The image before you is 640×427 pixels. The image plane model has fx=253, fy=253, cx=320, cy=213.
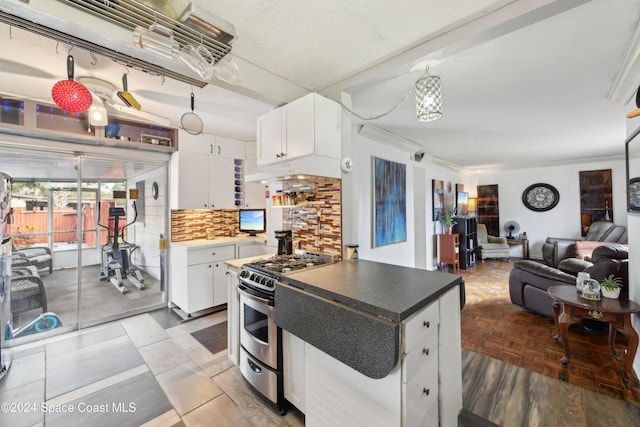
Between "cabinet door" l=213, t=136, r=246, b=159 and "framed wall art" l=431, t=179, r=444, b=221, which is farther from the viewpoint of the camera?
"framed wall art" l=431, t=179, r=444, b=221

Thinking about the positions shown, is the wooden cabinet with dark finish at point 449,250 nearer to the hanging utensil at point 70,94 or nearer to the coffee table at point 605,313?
the coffee table at point 605,313

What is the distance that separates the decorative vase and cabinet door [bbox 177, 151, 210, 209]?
4.40m

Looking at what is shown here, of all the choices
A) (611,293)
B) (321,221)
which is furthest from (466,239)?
(321,221)

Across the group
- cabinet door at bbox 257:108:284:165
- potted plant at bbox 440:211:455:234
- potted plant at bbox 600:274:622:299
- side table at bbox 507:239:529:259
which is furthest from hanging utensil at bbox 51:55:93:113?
side table at bbox 507:239:529:259

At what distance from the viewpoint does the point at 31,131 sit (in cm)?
255

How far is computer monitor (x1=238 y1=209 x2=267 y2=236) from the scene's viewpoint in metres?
3.95

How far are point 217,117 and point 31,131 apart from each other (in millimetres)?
1775

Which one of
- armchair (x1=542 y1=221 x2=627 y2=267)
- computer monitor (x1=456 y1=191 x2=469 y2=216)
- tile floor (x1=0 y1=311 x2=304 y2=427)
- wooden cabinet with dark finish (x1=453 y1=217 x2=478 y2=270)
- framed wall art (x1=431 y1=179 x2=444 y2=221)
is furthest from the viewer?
computer monitor (x1=456 y1=191 x2=469 y2=216)

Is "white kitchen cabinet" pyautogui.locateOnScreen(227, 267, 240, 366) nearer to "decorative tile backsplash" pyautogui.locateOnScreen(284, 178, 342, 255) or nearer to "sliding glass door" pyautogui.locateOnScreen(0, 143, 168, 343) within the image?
"decorative tile backsplash" pyautogui.locateOnScreen(284, 178, 342, 255)

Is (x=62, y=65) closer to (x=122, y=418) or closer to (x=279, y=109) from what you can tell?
(x=279, y=109)

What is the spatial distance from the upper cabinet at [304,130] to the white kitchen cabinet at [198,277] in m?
1.74

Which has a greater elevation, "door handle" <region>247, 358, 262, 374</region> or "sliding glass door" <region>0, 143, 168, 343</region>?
"sliding glass door" <region>0, 143, 168, 343</region>

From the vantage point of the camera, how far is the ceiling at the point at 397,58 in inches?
54.9

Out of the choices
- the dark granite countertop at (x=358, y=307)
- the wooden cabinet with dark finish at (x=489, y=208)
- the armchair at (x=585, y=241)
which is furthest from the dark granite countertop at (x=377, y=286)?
the wooden cabinet with dark finish at (x=489, y=208)
